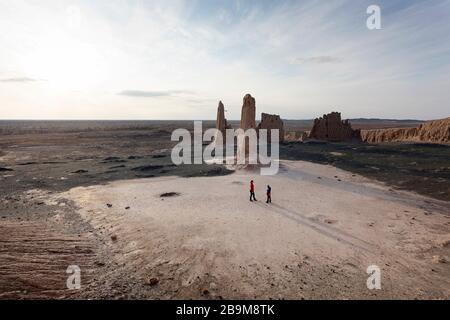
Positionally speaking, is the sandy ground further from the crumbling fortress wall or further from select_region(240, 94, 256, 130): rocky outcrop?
the crumbling fortress wall

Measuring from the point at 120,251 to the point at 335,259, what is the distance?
27.5ft

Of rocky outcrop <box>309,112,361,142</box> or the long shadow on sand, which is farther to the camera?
rocky outcrop <box>309,112,361,142</box>

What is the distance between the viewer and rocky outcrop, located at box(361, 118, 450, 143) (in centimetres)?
4453

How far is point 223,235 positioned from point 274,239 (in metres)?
2.25

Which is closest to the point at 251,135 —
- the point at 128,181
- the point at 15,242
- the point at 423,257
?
the point at 128,181

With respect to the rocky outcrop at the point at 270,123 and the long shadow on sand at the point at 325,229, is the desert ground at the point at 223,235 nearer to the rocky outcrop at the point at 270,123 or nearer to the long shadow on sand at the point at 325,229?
the long shadow on sand at the point at 325,229

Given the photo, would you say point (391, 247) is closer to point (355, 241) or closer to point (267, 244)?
point (355, 241)

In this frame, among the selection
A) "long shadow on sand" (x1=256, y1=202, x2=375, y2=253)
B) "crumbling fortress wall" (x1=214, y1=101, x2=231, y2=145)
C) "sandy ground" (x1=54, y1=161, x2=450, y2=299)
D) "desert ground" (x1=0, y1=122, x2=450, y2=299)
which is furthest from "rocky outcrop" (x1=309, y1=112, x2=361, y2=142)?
"long shadow on sand" (x1=256, y1=202, x2=375, y2=253)

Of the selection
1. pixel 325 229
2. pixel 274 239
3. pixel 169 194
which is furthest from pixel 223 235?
pixel 169 194

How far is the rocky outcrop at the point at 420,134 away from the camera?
44531 mm

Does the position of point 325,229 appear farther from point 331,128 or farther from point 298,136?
point 298,136

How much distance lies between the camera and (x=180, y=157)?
3778 cm

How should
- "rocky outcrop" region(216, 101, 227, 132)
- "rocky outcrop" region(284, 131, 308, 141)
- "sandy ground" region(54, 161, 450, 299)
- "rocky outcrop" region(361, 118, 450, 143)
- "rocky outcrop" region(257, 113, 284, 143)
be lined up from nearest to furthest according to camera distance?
1. "sandy ground" region(54, 161, 450, 299)
2. "rocky outcrop" region(361, 118, 450, 143)
3. "rocky outcrop" region(216, 101, 227, 132)
4. "rocky outcrop" region(257, 113, 284, 143)
5. "rocky outcrop" region(284, 131, 308, 141)

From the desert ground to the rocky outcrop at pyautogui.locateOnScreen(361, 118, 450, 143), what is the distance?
2388 cm
